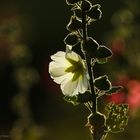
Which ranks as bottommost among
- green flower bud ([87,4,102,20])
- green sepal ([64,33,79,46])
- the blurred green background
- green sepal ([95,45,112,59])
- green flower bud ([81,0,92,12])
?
the blurred green background

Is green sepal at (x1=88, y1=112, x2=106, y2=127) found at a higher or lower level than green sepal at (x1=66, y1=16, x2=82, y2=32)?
lower

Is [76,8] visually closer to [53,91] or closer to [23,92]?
[23,92]

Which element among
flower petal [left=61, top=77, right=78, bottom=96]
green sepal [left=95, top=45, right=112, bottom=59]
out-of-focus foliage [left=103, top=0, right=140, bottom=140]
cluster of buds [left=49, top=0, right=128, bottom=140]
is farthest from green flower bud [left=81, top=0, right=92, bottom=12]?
out-of-focus foliage [left=103, top=0, right=140, bottom=140]

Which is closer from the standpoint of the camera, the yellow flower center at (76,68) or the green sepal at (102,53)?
the green sepal at (102,53)

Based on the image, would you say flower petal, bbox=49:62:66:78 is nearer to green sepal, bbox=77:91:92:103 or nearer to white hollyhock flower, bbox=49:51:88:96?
white hollyhock flower, bbox=49:51:88:96

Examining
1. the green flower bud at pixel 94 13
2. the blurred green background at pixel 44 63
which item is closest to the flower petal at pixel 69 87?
the green flower bud at pixel 94 13

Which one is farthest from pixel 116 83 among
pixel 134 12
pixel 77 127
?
pixel 77 127

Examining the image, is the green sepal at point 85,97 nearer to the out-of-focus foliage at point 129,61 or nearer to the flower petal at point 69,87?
the flower petal at point 69,87

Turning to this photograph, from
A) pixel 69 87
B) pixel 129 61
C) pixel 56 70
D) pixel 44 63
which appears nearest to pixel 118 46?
pixel 129 61
